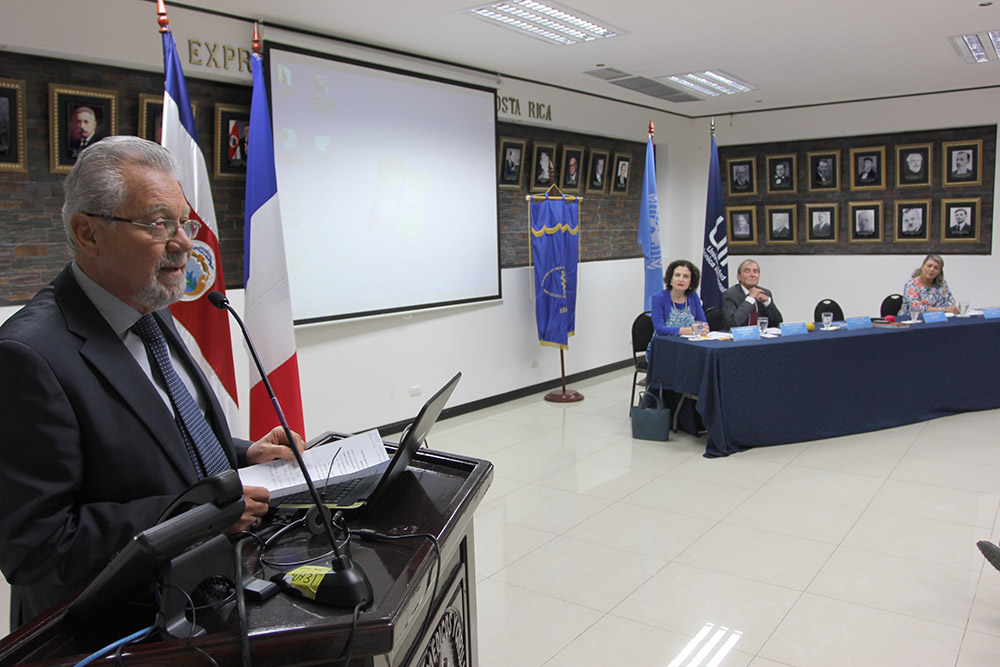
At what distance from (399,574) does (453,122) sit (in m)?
5.09

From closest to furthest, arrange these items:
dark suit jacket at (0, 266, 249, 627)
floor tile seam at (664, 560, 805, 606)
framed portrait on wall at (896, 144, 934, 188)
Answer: dark suit jacket at (0, 266, 249, 627), floor tile seam at (664, 560, 805, 606), framed portrait on wall at (896, 144, 934, 188)

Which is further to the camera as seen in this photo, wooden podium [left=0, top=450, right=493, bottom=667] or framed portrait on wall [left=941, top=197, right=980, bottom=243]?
framed portrait on wall [left=941, top=197, right=980, bottom=243]

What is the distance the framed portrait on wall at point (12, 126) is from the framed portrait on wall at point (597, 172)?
17.0 ft

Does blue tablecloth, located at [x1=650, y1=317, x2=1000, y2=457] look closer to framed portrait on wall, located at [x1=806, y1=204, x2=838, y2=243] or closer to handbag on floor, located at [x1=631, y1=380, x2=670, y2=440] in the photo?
handbag on floor, located at [x1=631, y1=380, x2=670, y2=440]

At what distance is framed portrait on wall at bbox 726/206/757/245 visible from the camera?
8.72 metres

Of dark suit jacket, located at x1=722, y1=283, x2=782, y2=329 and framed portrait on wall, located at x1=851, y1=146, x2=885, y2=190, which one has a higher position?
framed portrait on wall, located at x1=851, y1=146, x2=885, y2=190

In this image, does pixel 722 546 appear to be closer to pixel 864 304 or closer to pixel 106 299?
pixel 106 299

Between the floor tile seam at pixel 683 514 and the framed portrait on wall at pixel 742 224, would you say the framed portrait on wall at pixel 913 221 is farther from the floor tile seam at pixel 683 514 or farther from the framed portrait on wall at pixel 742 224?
the floor tile seam at pixel 683 514

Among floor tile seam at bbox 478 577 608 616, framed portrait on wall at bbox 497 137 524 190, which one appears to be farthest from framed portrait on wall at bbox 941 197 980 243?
floor tile seam at bbox 478 577 608 616

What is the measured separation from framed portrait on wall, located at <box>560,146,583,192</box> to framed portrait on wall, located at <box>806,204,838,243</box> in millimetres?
2940

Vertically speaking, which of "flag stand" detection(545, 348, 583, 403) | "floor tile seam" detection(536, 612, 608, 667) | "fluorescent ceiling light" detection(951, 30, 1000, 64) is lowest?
"floor tile seam" detection(536, 612, 608, 667)

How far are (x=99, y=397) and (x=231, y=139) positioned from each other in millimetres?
3606

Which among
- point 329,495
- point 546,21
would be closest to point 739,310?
point 546,21

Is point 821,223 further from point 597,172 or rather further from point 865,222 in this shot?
point 597,172
